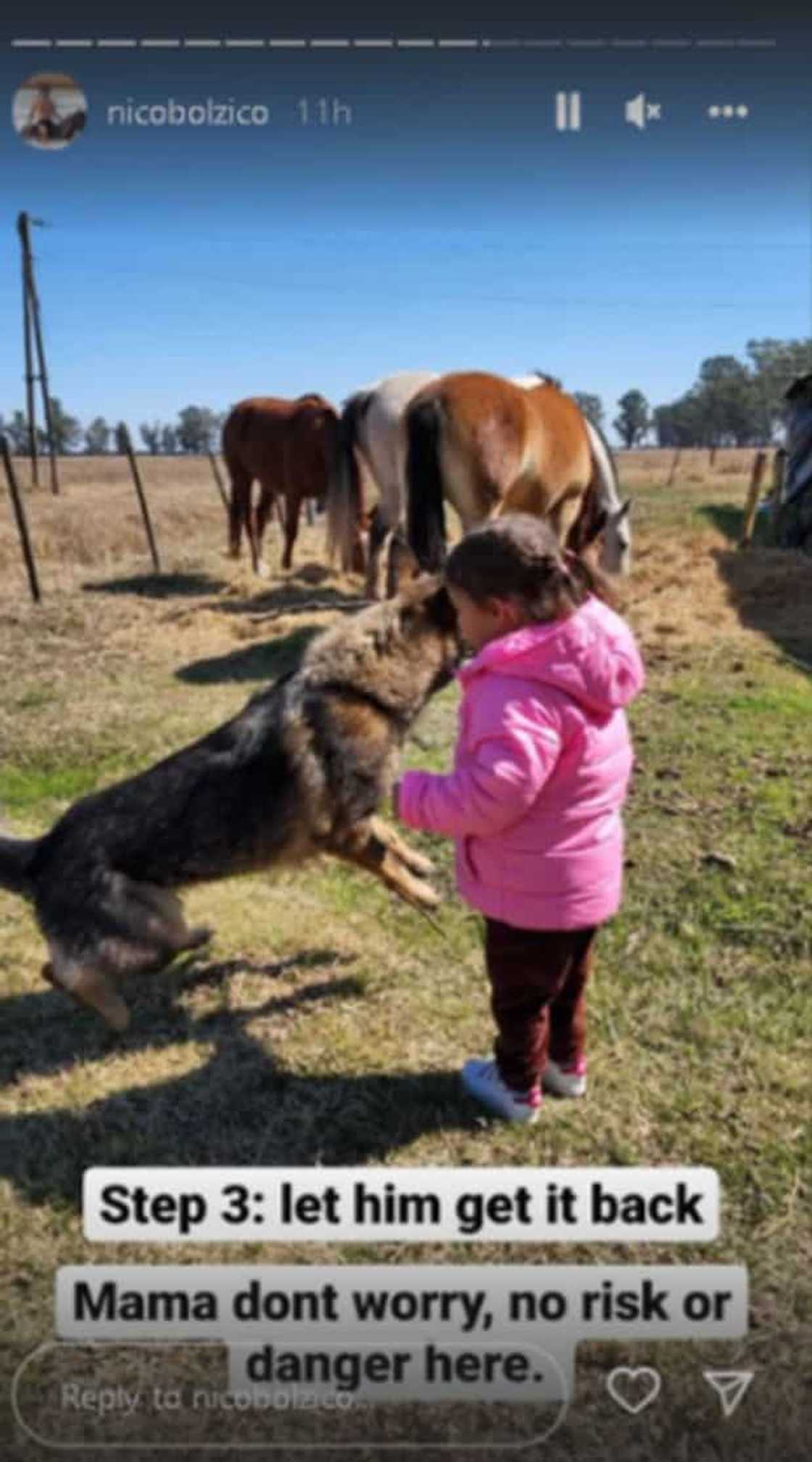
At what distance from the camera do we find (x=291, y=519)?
11.0 metres

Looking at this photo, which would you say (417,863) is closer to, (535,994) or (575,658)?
(535,994)

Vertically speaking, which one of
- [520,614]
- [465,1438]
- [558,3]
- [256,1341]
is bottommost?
[465,1438]

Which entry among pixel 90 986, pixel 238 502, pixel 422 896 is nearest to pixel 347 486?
pixel 238 502

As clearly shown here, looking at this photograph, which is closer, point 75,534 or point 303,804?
point 303,804

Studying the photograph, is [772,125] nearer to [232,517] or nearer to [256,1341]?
[256,1341]

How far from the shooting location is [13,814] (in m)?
4.39

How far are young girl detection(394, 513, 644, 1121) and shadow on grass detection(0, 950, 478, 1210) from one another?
42 cm

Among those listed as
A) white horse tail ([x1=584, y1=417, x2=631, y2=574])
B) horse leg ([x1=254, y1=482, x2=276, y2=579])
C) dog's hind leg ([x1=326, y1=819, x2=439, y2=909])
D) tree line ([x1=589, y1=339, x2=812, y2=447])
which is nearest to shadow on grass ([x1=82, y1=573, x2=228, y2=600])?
horse leg ([x1=254, y1=482, x2=276, y2=579])

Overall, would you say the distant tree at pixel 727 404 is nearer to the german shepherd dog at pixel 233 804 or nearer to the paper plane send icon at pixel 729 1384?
the german shepherd dog at pixel 233 804

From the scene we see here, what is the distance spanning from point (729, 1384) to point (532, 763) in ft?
3.58

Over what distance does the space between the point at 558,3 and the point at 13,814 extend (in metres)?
3.72

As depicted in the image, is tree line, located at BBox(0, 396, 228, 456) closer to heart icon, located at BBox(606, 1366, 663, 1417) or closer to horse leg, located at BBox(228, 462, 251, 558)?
horse leg, located at BBox(228, 462, 251, 558)

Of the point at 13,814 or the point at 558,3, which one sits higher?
the point at 558,3

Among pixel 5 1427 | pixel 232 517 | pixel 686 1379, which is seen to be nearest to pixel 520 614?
pixel 686 1379
